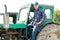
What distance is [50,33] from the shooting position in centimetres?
1129

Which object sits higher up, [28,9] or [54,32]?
[28,9]

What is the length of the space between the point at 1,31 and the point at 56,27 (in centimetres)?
226

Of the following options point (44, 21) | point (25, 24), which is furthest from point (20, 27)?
point (44, 21)

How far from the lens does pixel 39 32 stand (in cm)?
1120

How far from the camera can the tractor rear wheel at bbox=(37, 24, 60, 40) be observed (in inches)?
438

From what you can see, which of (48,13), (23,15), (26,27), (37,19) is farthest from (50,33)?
(23,15)

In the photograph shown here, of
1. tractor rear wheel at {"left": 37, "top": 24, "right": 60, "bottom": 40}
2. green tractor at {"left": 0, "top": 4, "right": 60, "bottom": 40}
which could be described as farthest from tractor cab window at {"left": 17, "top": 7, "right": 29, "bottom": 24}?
tractor rear wheel at {"left": 37, "top": 24, "right": 60, "bottom": 40}

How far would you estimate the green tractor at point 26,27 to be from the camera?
1122cm

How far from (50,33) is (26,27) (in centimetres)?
99

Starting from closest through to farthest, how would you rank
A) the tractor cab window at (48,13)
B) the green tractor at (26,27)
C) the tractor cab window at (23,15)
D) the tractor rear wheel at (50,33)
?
the tractor rear wheel at (50,33) < the green tractor at (26,27) < the tractor cab window at (23,15) < the tractor cab window at (48,13)

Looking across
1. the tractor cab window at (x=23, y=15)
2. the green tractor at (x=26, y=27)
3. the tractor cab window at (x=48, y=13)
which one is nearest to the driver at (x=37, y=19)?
the green tractor at (x=26, y=27)

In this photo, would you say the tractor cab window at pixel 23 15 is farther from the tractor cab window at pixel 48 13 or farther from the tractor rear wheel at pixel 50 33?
the tractor rear wheel at pixel 50 33

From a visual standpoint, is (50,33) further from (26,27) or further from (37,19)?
(26,27)

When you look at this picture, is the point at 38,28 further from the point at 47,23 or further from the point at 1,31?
the point at 1,31
